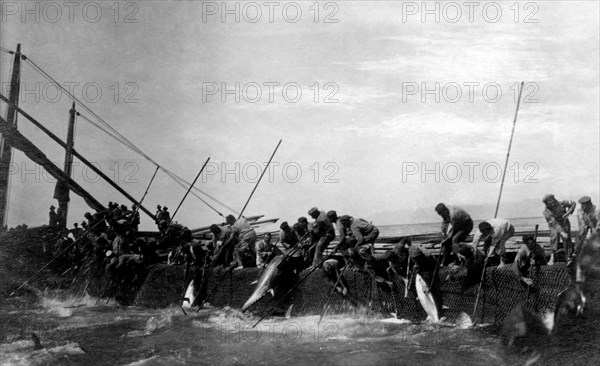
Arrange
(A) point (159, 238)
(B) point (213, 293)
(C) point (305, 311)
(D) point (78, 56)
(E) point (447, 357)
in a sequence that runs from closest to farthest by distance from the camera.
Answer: (E) point (447, 357)
(C) point (305, 311)
(D) point (78, 56)
(B) point (213, 293)
(A) point (159, 238)

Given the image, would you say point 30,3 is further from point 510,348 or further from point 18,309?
point 510,348

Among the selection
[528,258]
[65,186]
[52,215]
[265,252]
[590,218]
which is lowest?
[265,252]

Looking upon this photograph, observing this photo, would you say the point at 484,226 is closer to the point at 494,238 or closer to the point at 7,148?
the point at 494,238

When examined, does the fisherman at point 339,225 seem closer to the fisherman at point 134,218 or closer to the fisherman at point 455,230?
the fisherman at point 455,230

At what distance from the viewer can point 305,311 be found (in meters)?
11.7

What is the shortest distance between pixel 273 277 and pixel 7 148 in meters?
8.14

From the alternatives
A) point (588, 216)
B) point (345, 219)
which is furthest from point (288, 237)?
point (588, 216)

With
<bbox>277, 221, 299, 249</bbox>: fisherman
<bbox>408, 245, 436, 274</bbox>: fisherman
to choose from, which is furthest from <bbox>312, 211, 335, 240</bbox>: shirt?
<bbox>408, 245, 436, 274</bbox>: fisherman

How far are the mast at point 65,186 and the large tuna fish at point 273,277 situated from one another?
322 inches

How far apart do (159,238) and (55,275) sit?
136 inches

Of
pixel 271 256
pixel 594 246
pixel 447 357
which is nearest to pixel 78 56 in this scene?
pixel 271 256

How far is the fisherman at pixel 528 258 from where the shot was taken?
880cm

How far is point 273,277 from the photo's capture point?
11.9 metres

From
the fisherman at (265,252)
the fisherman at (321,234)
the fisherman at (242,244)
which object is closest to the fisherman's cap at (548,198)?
the fisherman at (321,234)
